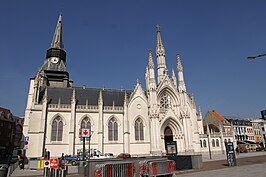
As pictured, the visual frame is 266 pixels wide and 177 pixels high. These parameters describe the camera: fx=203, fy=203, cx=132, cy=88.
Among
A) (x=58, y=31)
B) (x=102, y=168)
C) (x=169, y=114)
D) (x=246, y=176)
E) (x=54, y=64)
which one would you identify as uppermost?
(x=58, y=31)

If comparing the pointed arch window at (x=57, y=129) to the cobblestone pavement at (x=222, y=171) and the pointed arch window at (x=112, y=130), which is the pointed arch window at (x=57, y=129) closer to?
the pointed arch window at (x=112, y=130)

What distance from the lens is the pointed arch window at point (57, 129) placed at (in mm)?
34625

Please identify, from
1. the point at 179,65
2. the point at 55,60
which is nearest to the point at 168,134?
the point at 179,65

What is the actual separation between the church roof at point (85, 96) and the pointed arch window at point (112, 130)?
154 inches

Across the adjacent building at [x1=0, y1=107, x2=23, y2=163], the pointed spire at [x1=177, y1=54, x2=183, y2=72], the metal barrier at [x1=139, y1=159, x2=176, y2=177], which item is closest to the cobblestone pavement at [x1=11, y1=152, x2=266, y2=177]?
the metal barrier at [x1=139, y1=159, x2=176, y2=177]

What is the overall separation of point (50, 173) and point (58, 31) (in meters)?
47.4

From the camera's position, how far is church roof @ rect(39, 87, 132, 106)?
3938 centimetres

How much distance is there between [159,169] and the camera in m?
12.0

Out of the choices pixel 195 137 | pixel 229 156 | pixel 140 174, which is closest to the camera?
pixel 140 174

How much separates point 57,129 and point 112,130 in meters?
9.69

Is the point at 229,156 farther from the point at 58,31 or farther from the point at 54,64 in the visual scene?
the point at 58,31

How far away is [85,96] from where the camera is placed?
42.2m

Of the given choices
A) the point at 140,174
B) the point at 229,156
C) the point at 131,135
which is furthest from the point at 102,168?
the point at 131,135

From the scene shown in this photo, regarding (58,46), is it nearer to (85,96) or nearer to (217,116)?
(85,96)
